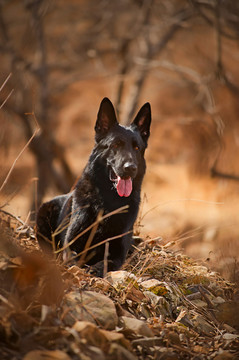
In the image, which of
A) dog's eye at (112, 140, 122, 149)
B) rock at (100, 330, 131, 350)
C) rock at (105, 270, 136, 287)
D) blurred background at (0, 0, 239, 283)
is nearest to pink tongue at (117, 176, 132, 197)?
dog's eye at (112, 140, 122, 149)

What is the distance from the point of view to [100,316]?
2.55 m

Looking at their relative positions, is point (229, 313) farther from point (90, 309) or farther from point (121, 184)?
point (121, 184)

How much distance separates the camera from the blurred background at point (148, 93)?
1014 centimetres

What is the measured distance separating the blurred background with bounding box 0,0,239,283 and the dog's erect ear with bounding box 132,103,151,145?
3471mm

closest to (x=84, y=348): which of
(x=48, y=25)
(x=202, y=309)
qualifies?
(x=202, y=309)

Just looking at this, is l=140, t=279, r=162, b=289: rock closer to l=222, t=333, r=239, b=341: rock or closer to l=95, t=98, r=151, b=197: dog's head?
l=222, t=333, r=239, b=341: rock

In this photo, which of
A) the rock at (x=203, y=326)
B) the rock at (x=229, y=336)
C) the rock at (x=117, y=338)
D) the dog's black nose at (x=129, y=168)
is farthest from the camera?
the dog's black nose at (x=129, y=168)

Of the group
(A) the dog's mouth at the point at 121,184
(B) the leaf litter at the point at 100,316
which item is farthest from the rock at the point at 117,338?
(A) the dog's mouth at the point at 121,184

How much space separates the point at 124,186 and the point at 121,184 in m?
0.04

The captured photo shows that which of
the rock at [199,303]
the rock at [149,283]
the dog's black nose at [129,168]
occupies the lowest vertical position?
the rock at [199,303]

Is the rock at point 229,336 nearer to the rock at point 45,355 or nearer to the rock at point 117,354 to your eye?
the rock at point 117,354

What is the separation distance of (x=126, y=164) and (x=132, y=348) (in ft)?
5.39

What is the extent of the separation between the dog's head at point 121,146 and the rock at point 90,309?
1283mm

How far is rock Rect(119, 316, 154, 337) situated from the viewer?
101 inches
